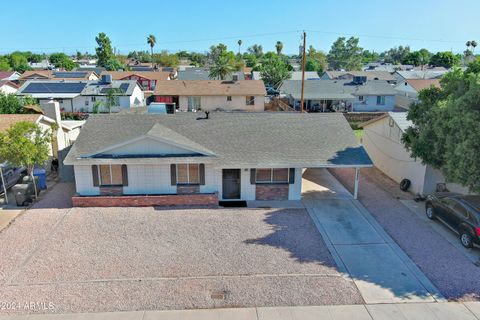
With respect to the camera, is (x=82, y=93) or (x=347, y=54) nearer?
(x=82, y=93)

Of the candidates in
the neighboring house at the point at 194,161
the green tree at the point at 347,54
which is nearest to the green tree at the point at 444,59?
the green tree at the point at 347,54

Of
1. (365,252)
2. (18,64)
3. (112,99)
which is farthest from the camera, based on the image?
(18,64)

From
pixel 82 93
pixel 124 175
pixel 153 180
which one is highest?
pixel 82 93

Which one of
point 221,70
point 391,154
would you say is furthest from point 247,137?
point 221,70

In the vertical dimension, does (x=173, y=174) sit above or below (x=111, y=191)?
above

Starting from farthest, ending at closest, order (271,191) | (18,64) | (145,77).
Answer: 1. (18,64)
2. (145,77)
3. (271,191)

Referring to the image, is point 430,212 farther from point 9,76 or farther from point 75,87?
point 9,76
